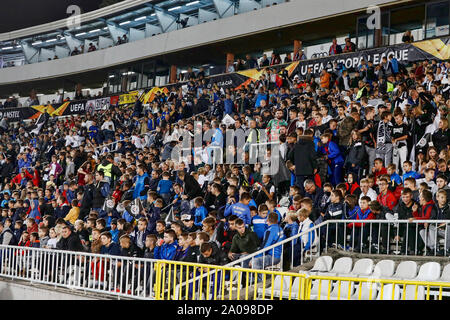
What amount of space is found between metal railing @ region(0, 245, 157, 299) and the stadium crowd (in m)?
0.49

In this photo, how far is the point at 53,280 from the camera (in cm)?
1023

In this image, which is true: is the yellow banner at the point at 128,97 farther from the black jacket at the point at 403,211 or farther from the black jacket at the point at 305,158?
the black jacket at the point at 403,211

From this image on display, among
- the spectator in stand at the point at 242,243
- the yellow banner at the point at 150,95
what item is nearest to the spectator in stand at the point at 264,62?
the yellow banner at the point at 150,95

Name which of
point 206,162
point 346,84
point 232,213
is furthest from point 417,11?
point 232,213

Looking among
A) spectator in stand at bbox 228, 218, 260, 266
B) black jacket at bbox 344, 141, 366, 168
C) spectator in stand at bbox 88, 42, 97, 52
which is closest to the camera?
spectator in stand at bbox 228, 218, 260, 266

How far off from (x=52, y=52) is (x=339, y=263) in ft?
104

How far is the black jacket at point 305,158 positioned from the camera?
1105 cm

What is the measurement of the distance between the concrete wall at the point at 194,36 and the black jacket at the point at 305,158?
10.9m

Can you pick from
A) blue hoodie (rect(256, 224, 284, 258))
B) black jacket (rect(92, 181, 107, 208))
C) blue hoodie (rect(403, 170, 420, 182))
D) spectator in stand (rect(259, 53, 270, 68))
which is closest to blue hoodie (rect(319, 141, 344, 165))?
blue hoodie (rect(403, 170, 420, 182))

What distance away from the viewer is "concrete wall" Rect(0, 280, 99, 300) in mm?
9498

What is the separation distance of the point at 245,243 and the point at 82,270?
268 cm

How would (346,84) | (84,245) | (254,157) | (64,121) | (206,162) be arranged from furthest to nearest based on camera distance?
(64,121) → (346,84) → (206,162) → (254,157) → (84,245)

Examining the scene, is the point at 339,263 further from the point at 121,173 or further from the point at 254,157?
the point at 121,173

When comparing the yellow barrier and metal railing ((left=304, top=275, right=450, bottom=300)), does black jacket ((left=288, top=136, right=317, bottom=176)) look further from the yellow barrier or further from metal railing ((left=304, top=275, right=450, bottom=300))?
metal railing ((left=304, top=275, right=450, bottom=300))
